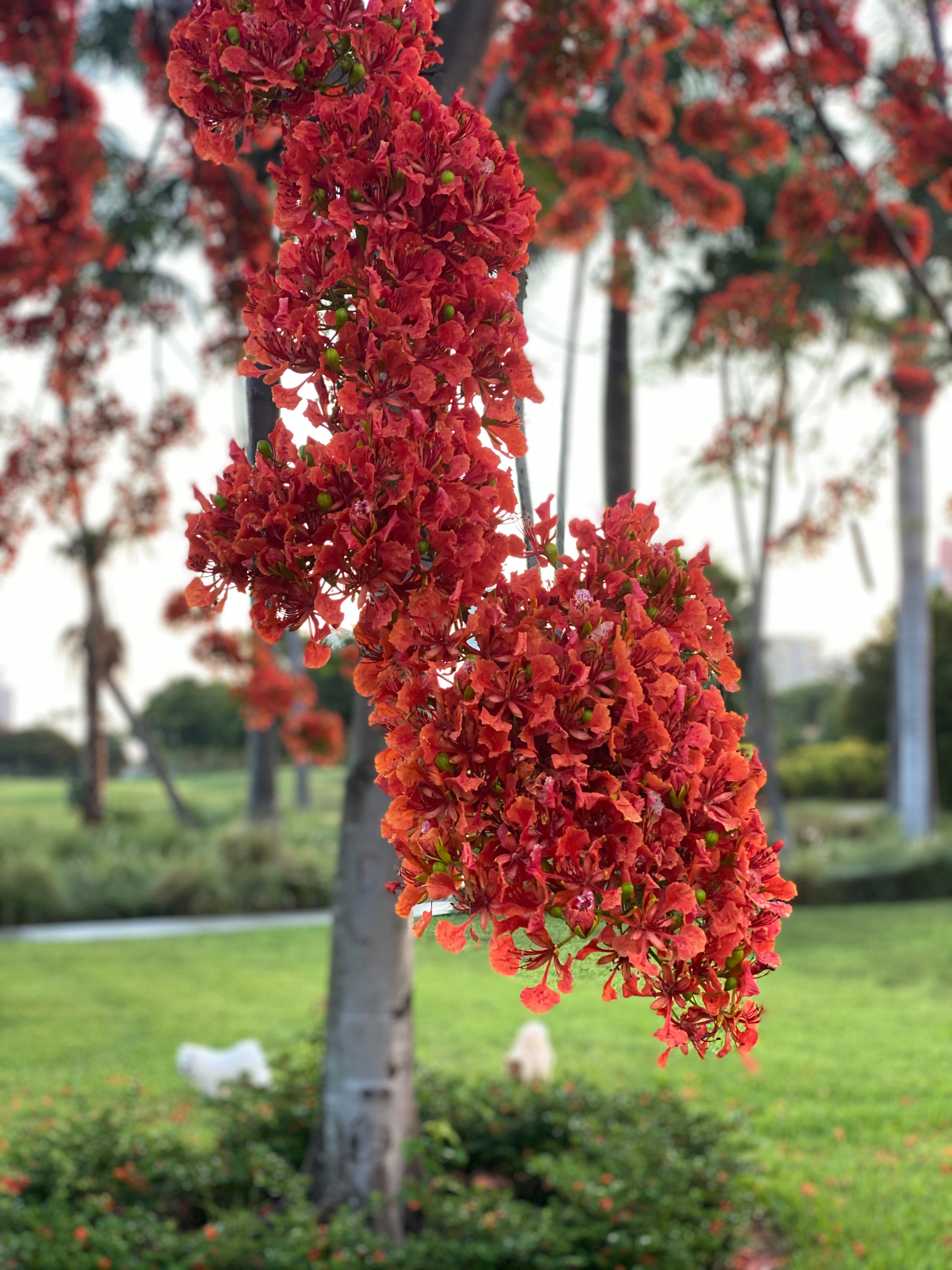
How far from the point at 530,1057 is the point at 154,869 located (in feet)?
23.2

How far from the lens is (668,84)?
1011 centimetres

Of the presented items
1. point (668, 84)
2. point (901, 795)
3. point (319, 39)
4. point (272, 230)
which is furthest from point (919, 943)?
point (319, 39)

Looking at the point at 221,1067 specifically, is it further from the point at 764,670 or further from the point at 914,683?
the point at 914,683

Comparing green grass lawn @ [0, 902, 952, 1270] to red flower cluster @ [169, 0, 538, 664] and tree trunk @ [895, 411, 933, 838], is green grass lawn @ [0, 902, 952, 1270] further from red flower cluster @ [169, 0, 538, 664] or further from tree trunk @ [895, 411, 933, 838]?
tree trunk @ [895, 411, 933, 838]

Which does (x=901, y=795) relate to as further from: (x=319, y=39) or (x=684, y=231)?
(x=319, y=39)

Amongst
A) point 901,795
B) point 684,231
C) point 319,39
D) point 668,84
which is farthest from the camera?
point 901,795

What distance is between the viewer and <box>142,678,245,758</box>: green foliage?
2295cm

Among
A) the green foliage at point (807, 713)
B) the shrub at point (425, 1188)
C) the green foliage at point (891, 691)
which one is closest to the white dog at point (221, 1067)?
the shrub at point (425, 1188)

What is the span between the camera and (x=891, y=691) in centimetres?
1658

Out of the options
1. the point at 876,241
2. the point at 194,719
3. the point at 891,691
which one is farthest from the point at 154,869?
the point at 194,719

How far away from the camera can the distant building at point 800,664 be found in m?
14.9

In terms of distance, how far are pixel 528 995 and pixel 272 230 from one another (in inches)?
170

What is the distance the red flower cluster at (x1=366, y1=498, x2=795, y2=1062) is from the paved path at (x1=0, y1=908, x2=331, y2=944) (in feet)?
26.7

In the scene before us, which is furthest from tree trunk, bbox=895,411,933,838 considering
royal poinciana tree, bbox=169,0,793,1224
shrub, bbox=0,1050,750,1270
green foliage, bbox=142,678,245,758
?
green foliage, bbox=142,678,245,758
